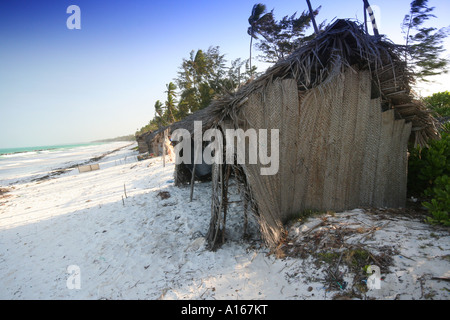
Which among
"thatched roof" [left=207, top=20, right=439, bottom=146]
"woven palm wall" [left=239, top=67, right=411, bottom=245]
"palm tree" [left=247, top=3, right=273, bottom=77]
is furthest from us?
"palm tree" [left=247, top=3, right=273, bottom=77]

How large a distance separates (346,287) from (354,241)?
738 mm

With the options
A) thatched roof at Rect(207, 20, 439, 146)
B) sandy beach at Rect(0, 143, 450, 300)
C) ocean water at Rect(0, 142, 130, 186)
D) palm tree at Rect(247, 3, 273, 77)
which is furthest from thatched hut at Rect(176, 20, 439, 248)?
ocean water at Rect(0, 142, 130, 186)

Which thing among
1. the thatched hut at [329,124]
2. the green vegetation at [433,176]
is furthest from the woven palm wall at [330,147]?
the green vegetation at [433,176]

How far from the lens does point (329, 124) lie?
3693 millimetres

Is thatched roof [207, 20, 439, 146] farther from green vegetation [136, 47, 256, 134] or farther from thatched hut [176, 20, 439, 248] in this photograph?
green vegetation [136, 47, 256, 134]

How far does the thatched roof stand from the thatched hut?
0.05ft

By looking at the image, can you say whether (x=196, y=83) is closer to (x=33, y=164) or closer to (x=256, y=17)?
(x=256, y=17)

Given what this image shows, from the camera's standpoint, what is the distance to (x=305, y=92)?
11.9 ft

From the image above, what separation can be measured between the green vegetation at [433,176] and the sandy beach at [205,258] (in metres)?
0.28

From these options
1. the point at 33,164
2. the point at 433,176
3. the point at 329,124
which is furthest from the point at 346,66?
the point at 33,164

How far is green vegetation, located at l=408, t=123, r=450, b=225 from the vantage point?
2695mm

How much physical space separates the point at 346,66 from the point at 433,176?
8.52ft
